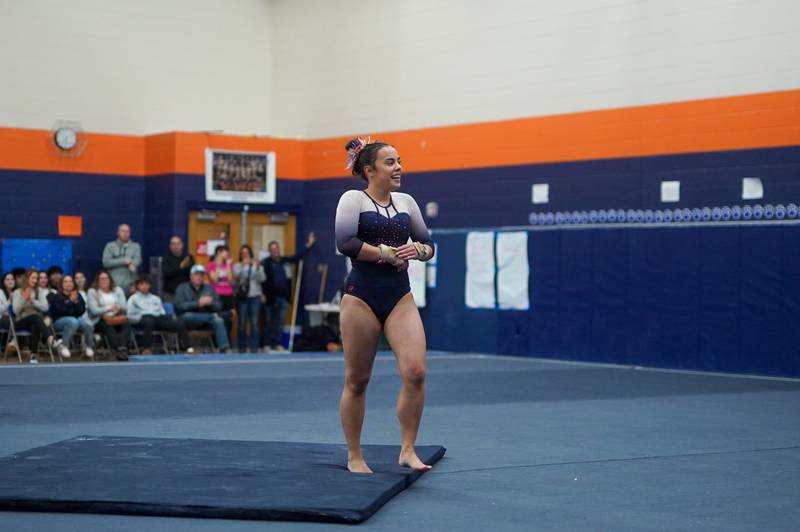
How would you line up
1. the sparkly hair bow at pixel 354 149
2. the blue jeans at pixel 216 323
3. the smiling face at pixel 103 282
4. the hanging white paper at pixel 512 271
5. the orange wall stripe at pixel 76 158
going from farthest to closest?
the orange wall stripe at pixel 76 158, the blue jeans at pixel 216 323, the hanging white paper at pixel 512 271, the smiling face at pixel 103 282, the sparkly hair bow at pixel 354 149

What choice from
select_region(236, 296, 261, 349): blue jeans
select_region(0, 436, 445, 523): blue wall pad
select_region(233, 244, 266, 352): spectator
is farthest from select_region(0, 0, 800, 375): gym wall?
select_region(0, 436, 445, 523): blue wall pad

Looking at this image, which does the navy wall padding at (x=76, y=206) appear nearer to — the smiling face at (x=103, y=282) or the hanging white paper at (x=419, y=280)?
the smiling face at (x=103, y=282)

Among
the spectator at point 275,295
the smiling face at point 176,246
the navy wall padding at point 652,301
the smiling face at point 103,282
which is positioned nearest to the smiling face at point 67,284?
the smiling face at point 103,282

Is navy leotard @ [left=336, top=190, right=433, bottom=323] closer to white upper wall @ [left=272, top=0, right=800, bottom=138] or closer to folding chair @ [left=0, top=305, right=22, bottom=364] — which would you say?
white upper wall @ [left=272, top=0, right=800, bottom=138]

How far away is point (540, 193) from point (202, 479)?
12.2 m

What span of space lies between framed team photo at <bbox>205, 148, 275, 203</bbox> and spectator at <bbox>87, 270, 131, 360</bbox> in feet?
11.4

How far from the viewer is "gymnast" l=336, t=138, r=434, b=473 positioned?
7.12 m

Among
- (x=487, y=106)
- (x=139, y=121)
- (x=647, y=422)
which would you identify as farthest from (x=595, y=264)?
(x=139, y=121)

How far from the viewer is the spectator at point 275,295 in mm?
20391

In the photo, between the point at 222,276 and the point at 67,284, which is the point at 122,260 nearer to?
the point at 222,276

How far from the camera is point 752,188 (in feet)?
51.1

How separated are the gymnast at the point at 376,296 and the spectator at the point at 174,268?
1241 cm

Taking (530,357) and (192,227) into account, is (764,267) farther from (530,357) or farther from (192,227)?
(192,227)

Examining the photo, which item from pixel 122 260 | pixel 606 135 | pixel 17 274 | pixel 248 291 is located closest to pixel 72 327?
pixel 17 274
